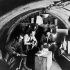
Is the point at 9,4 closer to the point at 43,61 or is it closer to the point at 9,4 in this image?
the point at 9,4

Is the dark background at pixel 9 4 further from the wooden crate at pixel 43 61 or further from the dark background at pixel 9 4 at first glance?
the wooden crate at pixel 43 61

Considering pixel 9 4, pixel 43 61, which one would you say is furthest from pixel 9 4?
pixel 43 61

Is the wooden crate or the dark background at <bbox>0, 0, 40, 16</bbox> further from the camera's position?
the dark background at <bbox>0, 0, 40, 16</bbox>

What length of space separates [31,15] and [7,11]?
529 millimetres

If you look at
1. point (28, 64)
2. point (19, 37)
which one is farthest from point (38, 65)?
point (19, 37)

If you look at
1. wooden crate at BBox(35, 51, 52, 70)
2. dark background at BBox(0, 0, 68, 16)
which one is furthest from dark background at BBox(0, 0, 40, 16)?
wooden crate at BBox(35, 51, 52, 70)

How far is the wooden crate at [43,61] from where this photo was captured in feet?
9.46

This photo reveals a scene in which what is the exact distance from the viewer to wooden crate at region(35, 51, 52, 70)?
9.46 feet

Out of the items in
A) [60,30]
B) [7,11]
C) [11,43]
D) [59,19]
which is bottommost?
[11,43]

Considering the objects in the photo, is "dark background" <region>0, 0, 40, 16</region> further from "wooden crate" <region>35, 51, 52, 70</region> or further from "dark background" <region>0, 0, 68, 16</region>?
"wooden crate" <region>35, 51, 52, 70</region>

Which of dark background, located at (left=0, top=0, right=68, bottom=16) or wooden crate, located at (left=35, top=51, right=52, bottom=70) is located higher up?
dark background, located at (left=0, top=0, right=68, bottom=16)

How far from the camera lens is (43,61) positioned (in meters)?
2.91

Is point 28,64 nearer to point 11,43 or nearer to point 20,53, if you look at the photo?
point 20,53

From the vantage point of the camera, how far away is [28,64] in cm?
308
